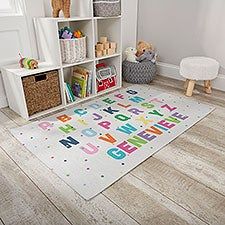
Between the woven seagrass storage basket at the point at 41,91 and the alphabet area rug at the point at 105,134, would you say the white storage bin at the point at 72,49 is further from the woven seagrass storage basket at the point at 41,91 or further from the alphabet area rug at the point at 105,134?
the alphabet area rug at the point at 105,134

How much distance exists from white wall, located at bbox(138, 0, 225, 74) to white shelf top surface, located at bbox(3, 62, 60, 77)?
1.47 m

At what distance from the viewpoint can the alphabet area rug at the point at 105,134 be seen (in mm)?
1361

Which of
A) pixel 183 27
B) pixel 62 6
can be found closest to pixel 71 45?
pixel 62 6

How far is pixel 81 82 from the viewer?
7.46 ft

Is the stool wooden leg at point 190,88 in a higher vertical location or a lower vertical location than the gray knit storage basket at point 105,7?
lower

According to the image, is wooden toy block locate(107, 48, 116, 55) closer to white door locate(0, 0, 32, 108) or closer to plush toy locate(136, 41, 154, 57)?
plush toy locate(136, 41, 154, 57)

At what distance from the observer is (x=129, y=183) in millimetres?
1277

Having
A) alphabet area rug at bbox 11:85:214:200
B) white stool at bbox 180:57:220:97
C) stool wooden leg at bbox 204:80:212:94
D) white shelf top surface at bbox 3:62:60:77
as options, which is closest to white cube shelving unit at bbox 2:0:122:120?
white shelf top surface at bbox 3:62:60:77

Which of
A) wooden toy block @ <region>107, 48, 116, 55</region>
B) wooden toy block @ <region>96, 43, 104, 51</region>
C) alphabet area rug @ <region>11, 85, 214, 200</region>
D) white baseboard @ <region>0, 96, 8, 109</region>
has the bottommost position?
alphabet area rug @ <region>11, 85, 214, 200</region>

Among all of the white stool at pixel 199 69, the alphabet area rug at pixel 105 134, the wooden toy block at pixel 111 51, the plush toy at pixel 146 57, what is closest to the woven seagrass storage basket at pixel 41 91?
the alphabet area rug at pixel 105 134

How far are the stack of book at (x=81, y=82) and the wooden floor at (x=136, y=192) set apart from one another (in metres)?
0.88

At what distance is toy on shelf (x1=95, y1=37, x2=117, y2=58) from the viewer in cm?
230

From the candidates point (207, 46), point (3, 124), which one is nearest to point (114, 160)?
point (3, 124)

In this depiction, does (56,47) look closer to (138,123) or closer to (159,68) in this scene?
(138,123)
